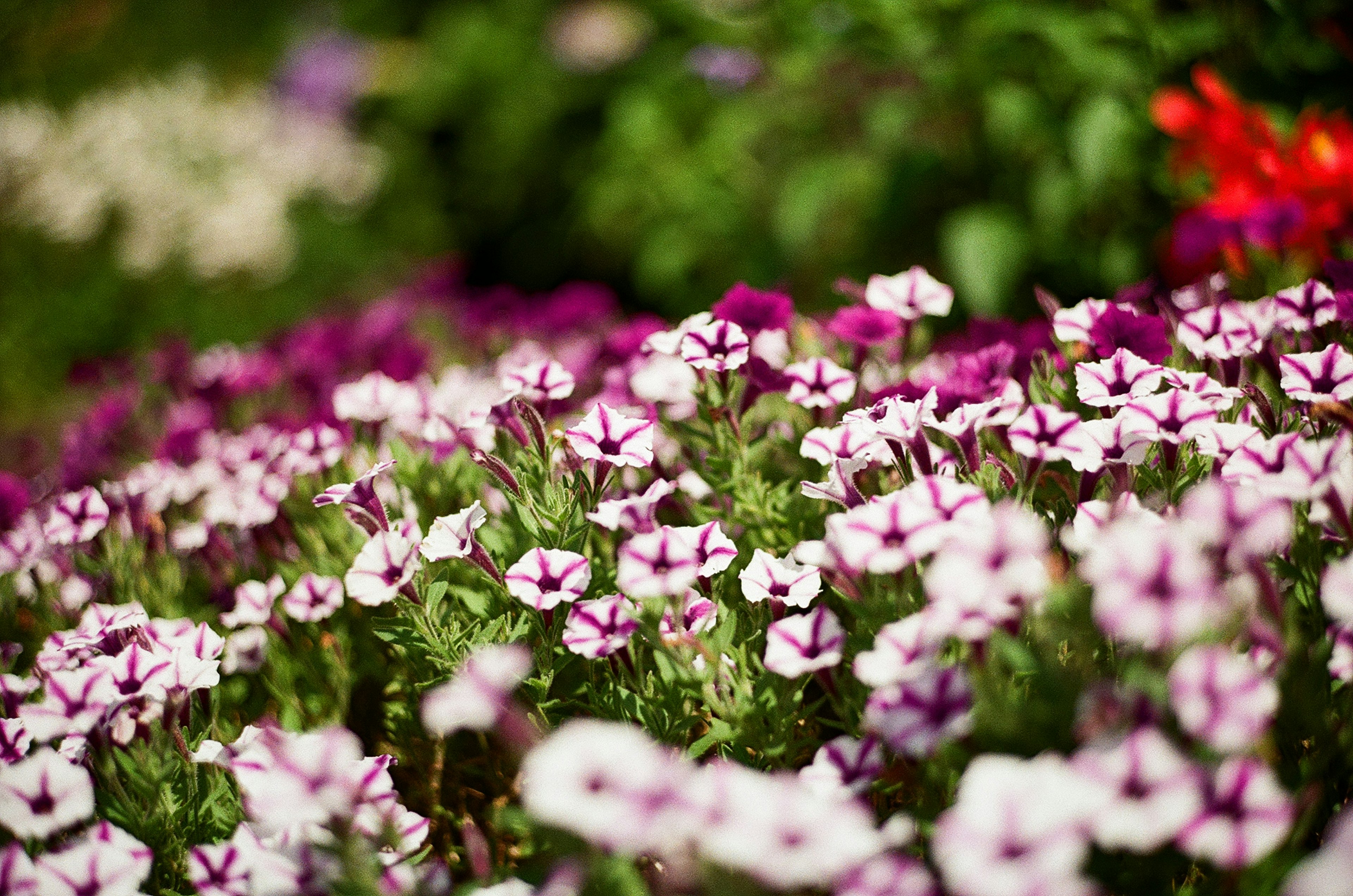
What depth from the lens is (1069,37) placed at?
2.29m

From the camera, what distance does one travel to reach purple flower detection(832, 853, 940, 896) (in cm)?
74

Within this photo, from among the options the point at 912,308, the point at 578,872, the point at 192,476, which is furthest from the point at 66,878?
the point at 912,308

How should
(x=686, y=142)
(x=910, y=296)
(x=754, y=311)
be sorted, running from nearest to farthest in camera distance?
(x=754, y=311)
(x=910, y=296)
(x=686, y=142)

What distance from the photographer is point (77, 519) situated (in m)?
1.52

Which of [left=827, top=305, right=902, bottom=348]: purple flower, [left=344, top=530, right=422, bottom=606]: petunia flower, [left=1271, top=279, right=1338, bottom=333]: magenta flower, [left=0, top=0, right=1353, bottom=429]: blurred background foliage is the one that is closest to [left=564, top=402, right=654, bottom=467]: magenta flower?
[left=344, top=530, right=422, bottom=606]: petunia flower

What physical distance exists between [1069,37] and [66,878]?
2.57 meters

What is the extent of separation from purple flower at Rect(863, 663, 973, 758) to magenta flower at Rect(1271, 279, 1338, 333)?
815 millimetres

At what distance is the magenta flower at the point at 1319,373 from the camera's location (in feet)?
3.67

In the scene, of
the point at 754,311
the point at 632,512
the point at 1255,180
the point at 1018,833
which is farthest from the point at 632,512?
the point at 1255,180

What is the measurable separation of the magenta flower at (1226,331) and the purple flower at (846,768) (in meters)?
0.74

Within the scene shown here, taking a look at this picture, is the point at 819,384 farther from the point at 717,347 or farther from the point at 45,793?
the point at 45,793

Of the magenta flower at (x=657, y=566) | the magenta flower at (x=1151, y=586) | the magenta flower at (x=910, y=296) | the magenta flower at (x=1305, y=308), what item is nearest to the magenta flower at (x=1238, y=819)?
the magenta flower at (x=1151, y=586)

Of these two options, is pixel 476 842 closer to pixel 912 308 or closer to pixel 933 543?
pixel 933 543

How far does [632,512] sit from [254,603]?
69cm
